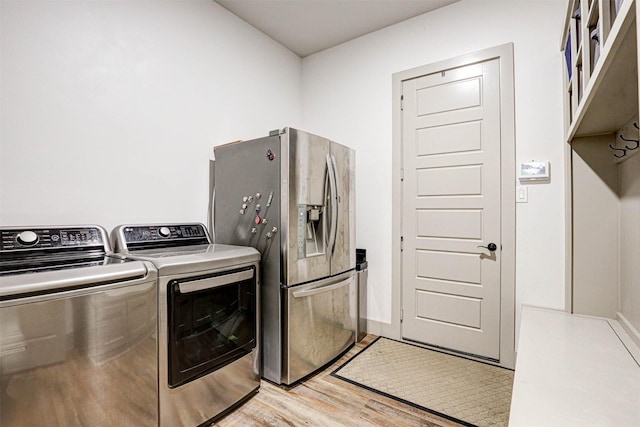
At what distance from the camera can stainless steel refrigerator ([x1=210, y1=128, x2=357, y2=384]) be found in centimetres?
216

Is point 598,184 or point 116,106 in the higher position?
point 116,106

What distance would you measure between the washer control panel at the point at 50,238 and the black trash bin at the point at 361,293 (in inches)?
81.6

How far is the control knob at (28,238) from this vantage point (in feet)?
5.25

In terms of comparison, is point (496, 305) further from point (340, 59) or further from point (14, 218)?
point (14, 218)

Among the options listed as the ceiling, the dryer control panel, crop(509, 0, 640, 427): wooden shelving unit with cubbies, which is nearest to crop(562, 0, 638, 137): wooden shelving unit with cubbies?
crop(509, 0, 640, 427): wooden shelving unit with cubbies

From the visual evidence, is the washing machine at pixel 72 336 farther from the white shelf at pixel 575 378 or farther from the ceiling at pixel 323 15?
the ceiling at pixel 323 15

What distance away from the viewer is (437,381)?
2.28m

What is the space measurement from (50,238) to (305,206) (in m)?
1.47

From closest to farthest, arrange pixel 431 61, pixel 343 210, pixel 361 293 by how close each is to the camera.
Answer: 1. pixel 343 210
2. pixel 431 61
3. pixel 361 293

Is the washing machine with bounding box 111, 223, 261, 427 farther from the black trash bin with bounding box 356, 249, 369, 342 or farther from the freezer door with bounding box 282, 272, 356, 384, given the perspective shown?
the black trash bin with bounding box 356, 249, 369, 342

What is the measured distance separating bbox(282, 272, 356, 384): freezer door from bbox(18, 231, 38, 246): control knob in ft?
4.59

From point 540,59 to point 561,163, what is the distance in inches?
31.7

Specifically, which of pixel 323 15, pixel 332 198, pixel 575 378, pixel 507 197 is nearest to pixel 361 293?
pixel 332 198

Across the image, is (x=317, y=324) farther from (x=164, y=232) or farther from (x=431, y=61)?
(x=431, y=61)
